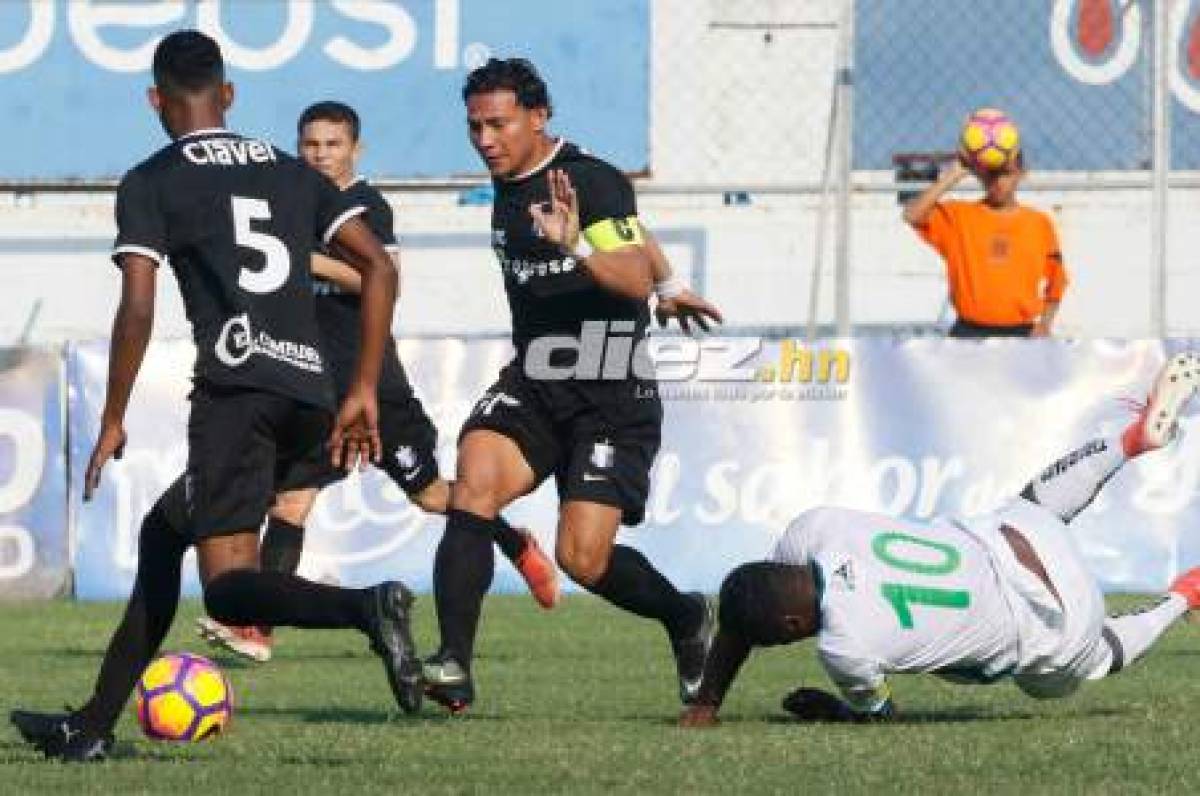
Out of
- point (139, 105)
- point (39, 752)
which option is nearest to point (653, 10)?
point (139, 105)

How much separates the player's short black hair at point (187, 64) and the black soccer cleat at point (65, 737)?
1.84 metres

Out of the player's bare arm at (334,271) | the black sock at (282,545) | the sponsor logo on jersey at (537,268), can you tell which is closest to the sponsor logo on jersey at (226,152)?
the sponsor logo on jersey at (537,268)

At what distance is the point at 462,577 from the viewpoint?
971cm

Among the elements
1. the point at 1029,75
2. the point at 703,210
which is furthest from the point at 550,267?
the point at 703,210

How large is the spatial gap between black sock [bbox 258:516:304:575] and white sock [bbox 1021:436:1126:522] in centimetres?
372

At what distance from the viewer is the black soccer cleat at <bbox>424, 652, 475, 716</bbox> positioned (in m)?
9.05

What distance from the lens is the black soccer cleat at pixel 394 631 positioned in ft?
27.0

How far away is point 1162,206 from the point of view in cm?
1702

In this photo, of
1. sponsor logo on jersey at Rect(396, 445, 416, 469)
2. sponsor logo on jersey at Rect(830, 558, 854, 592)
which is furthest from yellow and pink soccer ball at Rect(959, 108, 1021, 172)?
sponsor logo on jersey at Rect(830, 558, 854, 592)

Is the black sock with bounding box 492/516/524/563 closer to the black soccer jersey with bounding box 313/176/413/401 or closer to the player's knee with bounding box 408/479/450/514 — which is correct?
the player's knee with bounding box 408/479/450/514

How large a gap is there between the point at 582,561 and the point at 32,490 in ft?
22.7

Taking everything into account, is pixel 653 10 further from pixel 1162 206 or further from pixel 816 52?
pixel 1162 206

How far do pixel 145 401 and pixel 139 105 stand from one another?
2.84 m

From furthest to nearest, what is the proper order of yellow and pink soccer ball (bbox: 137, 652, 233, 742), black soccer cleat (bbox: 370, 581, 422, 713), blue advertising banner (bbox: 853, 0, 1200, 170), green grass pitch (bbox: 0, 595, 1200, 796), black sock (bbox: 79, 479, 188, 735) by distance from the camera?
blue advertising banner (bbox: 853, 0, 1200, 170) < yellow and pink soccer ball (bbox: 137, 652, 233, 742) < black sock (bbox: 79, 479, 188, 735) < black soccer cleat (bbox: 370, 581, 422, 713) < green grass pitch (bbox: 0, 595, 1200, 796)
